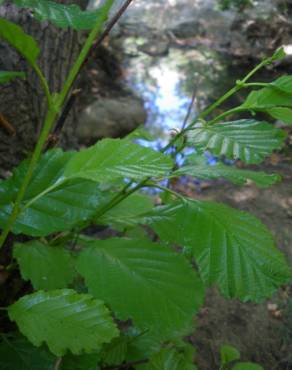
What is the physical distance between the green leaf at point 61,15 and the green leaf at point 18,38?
22 centimetres

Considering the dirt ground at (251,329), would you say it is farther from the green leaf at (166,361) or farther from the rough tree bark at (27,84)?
the rough tree bark at (27,84)

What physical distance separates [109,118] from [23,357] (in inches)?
171

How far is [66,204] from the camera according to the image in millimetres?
888

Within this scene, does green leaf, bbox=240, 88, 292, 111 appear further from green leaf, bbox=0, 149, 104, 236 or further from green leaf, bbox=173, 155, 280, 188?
green leaf, bbox=0, 149, 104, 236

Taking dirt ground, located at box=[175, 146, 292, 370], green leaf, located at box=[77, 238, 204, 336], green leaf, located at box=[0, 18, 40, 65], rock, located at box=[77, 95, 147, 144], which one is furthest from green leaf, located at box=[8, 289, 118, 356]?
rock, located at box=[77, 95, 147, 144]

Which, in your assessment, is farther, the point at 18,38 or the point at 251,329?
the point at 251,329

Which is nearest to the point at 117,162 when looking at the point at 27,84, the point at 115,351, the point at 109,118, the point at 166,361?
the point at 166,361

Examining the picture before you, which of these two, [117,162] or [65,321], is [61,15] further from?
[65,321]

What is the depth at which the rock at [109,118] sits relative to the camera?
4836 millimetres

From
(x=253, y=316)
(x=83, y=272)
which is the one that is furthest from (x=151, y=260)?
(x=253, y=316)

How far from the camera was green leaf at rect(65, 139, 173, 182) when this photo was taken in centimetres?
65

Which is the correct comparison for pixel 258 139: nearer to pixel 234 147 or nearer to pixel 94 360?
pixel 234 147

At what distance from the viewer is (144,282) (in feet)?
2.77

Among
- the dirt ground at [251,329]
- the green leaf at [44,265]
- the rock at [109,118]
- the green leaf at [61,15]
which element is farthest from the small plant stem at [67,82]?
the rock at [109,118]
